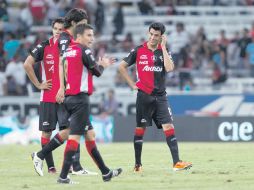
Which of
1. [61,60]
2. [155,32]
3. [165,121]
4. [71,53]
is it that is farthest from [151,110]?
[71,53]

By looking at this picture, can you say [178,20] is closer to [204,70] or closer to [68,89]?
[204,70]

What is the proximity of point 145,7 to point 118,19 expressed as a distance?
1798mm

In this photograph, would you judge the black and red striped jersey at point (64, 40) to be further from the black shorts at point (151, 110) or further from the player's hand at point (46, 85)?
the black shorts at point (151, 110)

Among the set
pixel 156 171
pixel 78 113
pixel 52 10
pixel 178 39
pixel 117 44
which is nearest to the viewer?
pixel 78 113

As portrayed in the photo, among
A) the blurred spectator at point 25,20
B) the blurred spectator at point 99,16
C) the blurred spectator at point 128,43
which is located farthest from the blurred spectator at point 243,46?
the blurred spectator at point 25,20

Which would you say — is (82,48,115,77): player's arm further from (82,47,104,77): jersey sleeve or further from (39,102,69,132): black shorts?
(39,102,69,132): black shorts

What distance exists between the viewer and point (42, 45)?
1558 centimetres

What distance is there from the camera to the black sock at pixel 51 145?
1441 cm

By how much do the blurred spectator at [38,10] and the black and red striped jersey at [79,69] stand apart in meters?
19.7

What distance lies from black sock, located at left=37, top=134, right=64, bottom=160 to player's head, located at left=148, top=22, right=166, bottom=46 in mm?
2525

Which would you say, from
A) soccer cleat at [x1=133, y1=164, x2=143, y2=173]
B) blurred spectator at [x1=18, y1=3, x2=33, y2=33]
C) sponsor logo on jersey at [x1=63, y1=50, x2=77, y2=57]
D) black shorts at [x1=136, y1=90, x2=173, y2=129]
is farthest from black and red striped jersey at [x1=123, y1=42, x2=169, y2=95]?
blurred spectator at [x1=18, y1=3, x2=33, y2=33]

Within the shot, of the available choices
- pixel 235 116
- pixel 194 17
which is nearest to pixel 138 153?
pixel 235 116

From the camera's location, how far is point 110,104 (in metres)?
28.2

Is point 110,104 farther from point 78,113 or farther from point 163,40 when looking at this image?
point 78,113
